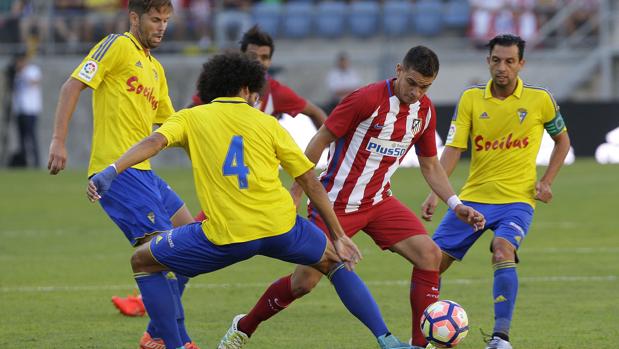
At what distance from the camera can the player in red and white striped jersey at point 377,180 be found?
772 cm

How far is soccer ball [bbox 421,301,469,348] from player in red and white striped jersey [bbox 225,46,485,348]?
348 millimetres

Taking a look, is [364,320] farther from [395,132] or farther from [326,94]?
[326,94]

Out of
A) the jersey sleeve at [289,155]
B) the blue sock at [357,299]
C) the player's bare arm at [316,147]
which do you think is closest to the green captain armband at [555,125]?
the player's bare arm at [316,147]

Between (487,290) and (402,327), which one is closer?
(402,327)

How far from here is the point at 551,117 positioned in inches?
334

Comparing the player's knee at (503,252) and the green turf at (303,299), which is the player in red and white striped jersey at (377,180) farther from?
the green turf at (303,299)

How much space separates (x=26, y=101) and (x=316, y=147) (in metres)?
17.5

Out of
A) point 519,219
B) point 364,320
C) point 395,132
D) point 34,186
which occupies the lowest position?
point 34,186

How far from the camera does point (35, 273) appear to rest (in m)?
11.8

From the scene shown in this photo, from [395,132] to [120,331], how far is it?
8.29 feet

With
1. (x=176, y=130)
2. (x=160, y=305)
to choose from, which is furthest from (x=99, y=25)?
(x=176, y=130)

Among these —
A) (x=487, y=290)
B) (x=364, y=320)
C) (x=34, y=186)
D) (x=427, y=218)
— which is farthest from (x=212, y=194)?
(x=34, y=186)

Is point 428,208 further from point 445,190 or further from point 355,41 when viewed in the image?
point 355,41

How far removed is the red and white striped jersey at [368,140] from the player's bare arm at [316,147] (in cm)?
4
